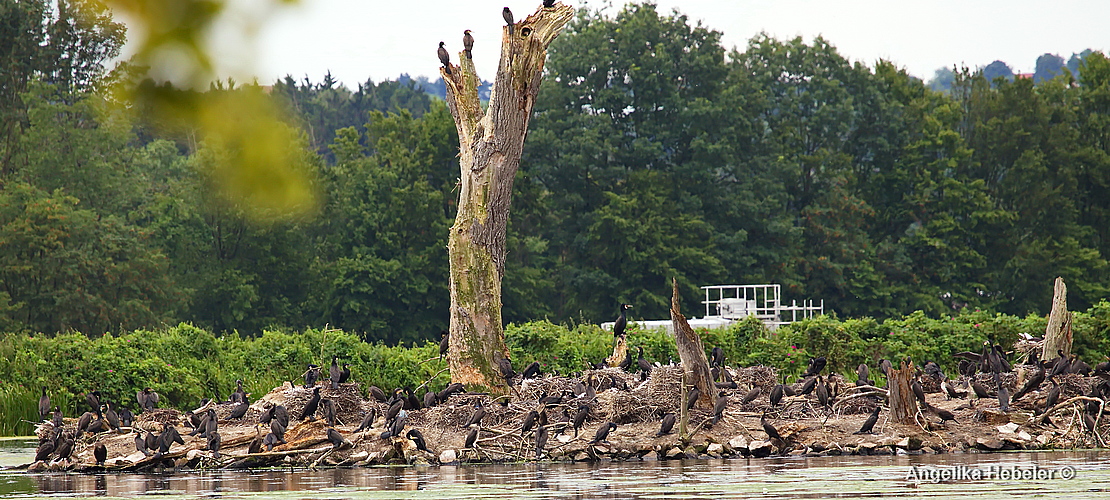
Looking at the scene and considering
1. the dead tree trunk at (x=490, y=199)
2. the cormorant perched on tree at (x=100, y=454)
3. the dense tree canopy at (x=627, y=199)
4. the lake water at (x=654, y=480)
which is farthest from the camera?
the dense tree canopy at (x=627, y=199)

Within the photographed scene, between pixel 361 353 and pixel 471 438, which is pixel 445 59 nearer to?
pixel 471 438

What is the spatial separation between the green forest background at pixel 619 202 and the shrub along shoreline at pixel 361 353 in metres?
18.8

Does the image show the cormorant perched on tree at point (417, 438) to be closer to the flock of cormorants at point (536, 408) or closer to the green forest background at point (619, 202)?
the flock of cormorants at point (536, 408)

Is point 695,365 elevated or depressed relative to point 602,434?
elevated

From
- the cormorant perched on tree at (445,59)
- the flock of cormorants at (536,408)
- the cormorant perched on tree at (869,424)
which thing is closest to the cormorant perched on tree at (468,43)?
the cormorant perched on tree at (445,59)

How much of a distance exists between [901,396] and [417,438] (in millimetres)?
4302

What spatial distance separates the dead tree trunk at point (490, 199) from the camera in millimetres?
14422

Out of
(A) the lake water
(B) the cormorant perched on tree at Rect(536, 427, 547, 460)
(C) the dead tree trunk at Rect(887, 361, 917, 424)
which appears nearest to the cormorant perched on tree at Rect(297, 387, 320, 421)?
(A) the lake water

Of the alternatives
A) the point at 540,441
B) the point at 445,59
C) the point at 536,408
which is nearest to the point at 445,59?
the point at 445,59

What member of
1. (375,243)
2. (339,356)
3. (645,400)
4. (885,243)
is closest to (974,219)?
(885,243)

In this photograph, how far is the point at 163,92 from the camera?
120 inches

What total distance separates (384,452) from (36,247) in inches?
1211

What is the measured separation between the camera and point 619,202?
4566 cm

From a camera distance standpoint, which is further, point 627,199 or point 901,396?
point 627,199
